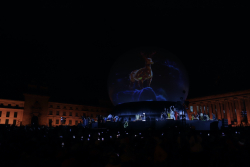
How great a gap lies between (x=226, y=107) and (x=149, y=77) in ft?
92.4

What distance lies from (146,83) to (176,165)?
1035 inches

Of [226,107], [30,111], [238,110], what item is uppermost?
[226,107]

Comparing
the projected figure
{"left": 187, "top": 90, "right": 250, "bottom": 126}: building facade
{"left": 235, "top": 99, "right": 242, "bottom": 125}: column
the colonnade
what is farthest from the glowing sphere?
{"left": 235, "top": 99, "right": 242, "bottom": 125}: column

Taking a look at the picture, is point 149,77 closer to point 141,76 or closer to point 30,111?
point 141,76

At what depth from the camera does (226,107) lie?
45625 millimetres

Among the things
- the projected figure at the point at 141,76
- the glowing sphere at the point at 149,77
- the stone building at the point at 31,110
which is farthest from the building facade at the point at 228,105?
the stone building at the point at 31,110

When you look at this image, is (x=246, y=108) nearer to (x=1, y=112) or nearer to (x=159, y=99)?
(x=159, y=99)

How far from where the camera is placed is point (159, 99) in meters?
30.2

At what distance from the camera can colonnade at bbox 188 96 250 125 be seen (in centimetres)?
4167

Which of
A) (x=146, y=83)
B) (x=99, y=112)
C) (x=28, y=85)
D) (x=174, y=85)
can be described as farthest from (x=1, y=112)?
(x=174, y=85)

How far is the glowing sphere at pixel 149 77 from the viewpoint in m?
30.2

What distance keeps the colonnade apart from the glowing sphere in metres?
18.0

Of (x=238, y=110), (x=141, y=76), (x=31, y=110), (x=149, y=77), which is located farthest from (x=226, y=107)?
(x=31, y=110)

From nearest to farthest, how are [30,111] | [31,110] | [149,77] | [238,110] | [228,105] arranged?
1. [149,77]
2. [238,110]
3. [228,105]
4. [30,111]
5. [31,110]
